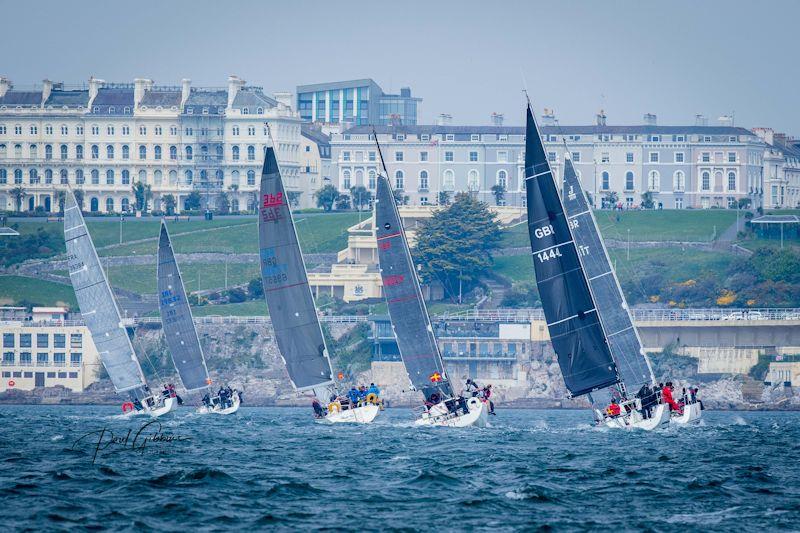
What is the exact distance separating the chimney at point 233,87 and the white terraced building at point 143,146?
104 millimetres

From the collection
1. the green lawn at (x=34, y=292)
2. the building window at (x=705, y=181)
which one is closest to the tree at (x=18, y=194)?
the green lawn at (x=34, y=292)

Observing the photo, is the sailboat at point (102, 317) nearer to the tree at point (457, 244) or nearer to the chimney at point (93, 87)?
the tree at point (457, 244)

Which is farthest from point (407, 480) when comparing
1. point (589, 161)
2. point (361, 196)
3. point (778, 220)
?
point (589, 161)

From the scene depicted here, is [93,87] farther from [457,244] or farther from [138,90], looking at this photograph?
[457,244]

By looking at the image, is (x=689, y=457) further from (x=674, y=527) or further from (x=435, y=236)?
(x=435, y=236)

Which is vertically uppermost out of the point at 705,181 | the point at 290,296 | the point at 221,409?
the point at 705,181

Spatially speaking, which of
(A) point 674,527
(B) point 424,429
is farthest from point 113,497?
(B) point 424,429

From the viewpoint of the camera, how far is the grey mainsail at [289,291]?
69125 millimetres

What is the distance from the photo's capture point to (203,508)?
37906mm

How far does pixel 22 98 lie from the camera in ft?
584

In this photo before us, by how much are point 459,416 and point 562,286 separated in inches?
309

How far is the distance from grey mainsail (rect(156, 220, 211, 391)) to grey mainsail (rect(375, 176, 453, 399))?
710 inches

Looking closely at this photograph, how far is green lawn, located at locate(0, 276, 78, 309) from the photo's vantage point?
127 meters

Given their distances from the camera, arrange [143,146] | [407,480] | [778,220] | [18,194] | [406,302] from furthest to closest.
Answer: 1. [143,146]
2. [18,194]
3. [778,220]
4. [406,302]
5. [407,480]
